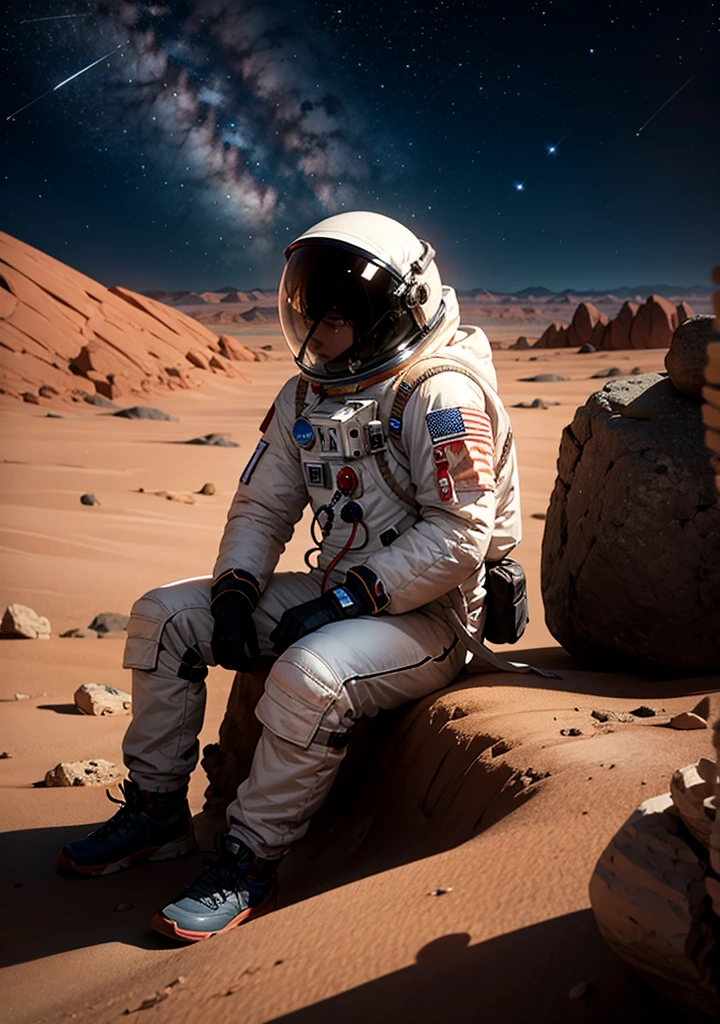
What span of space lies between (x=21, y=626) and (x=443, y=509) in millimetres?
2961

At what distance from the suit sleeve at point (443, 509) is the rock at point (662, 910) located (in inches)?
49.4

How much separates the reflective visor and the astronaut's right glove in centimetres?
60

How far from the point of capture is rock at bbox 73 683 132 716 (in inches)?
151

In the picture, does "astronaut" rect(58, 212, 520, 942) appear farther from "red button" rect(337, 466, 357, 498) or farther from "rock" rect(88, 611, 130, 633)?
"rock" rect(88, 611, 130, 633)

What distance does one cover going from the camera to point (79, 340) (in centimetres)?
1894

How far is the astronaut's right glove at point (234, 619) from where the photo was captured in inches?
101

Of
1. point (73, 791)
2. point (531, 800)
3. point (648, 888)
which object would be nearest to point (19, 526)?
point (73, 791)

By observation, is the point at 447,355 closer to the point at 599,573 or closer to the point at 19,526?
the point at 599,573

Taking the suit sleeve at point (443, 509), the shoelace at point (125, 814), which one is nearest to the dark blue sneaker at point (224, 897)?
the shoelace at point (125, 814)

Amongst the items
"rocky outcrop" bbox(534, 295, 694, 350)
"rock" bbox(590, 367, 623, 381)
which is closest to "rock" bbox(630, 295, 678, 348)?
"rocky outcrop" bbox(534, 295, 694, 350)

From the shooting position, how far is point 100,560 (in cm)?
639

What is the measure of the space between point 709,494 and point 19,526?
5.23 metres

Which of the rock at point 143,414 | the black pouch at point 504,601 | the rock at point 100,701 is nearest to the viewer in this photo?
the black pouch at point 504,601

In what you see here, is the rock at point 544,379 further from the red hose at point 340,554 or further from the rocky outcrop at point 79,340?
the red hose at point 340,554
